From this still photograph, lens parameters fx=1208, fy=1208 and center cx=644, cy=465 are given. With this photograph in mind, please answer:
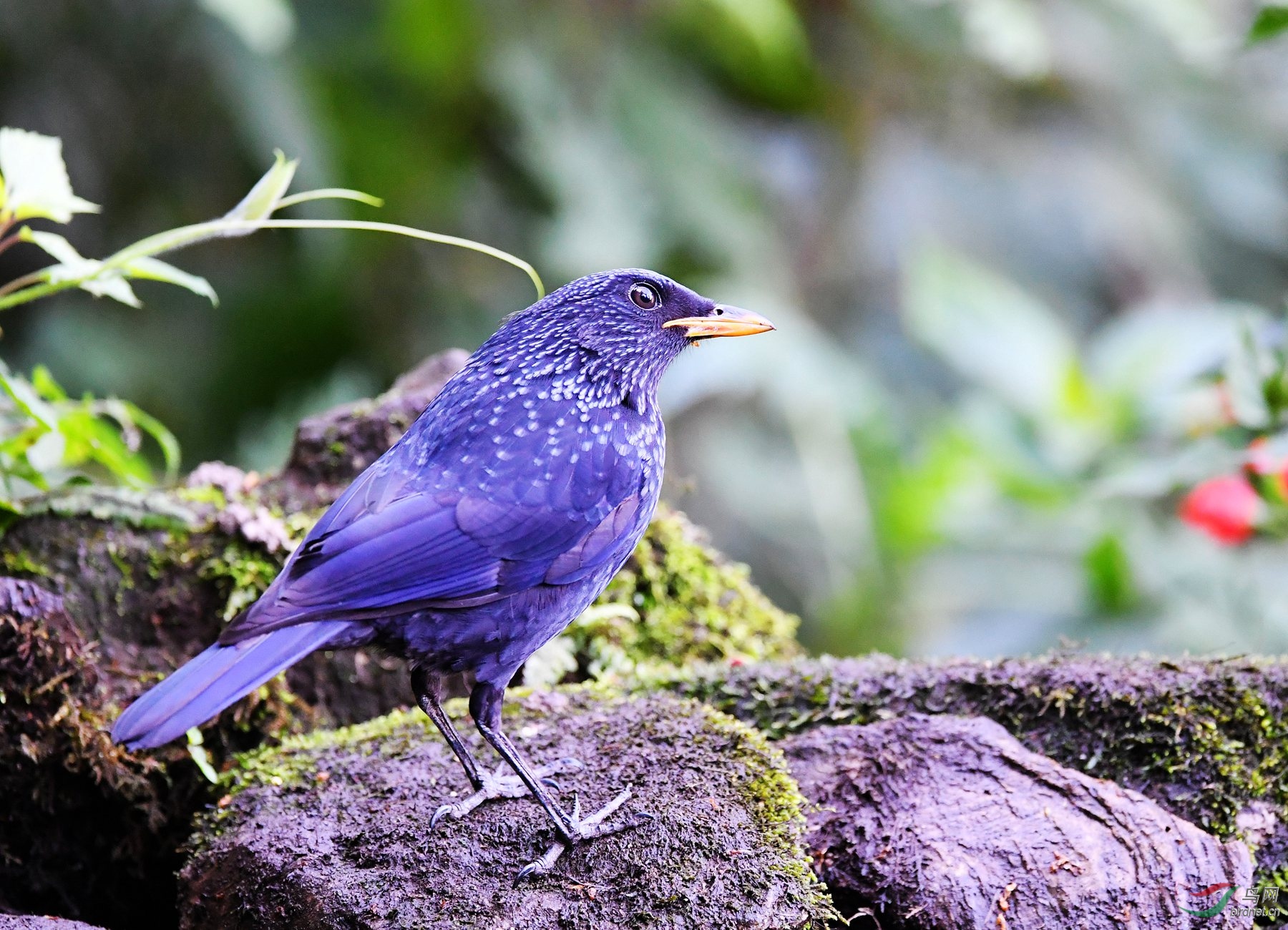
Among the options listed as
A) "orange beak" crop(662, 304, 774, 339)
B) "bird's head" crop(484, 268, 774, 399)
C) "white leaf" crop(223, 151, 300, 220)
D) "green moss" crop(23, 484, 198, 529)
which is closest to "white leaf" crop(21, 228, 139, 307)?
"white leaf" crop(223, 151, 300, 220)

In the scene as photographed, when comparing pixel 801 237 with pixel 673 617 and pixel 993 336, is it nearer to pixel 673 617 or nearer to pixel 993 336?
pixel 993 336

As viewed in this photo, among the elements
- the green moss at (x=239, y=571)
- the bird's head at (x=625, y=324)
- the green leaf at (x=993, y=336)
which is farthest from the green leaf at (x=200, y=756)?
the green leaf at (x=993, y=336)

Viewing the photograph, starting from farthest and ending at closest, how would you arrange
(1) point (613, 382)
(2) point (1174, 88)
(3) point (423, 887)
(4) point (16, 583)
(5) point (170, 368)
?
(2) point (1174, 88)
(5) point (170, 368)
(1) point (613, 382)
(4) point (16, 583)
(3) point (423, 887)

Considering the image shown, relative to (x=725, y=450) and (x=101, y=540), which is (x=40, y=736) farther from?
(x=725, y=450)

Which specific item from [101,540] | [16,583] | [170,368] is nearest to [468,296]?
[170,368]

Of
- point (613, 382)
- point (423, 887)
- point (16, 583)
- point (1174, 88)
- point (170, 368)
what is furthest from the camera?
point (1174, 88)

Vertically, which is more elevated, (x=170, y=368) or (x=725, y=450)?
(x=725, y=450)
